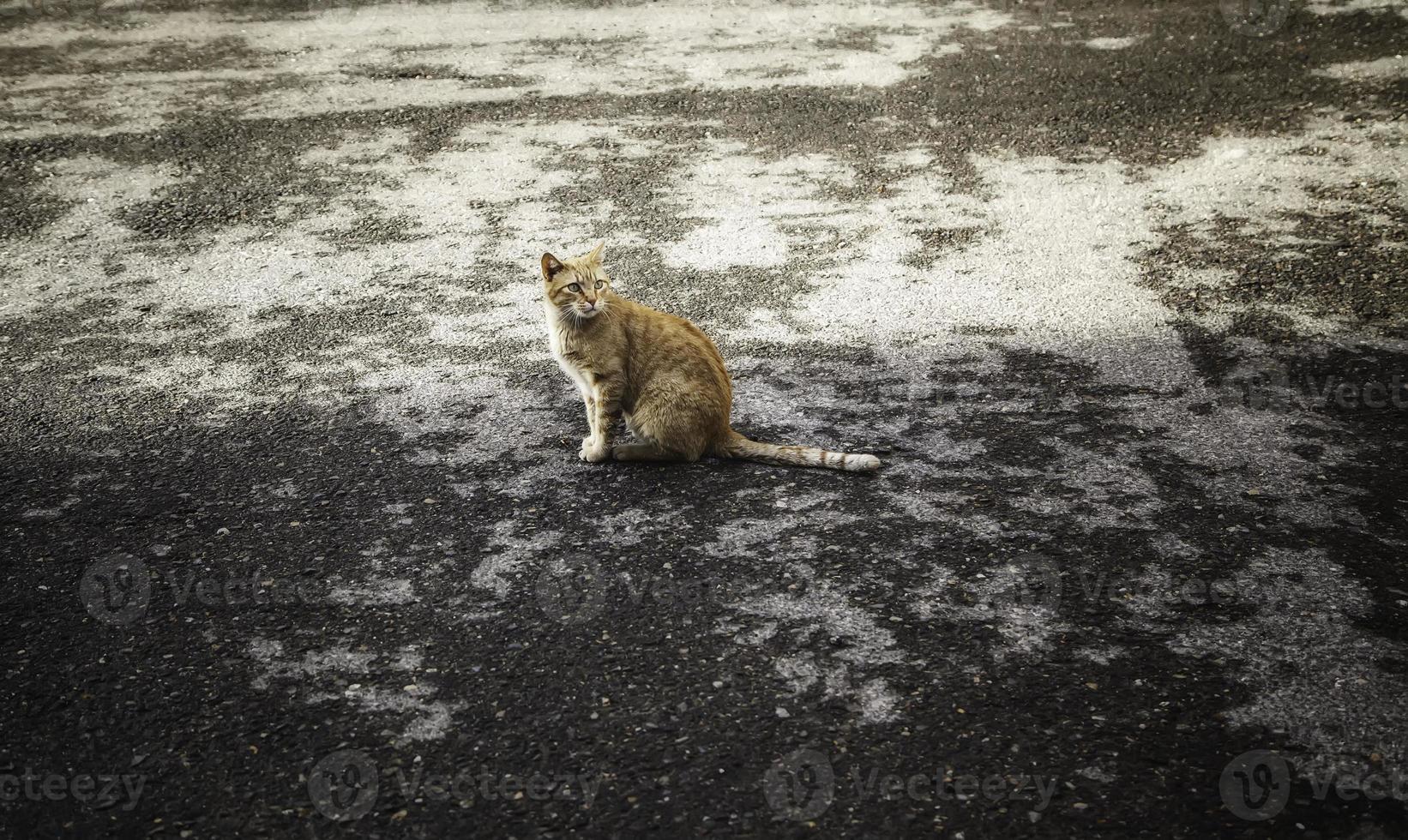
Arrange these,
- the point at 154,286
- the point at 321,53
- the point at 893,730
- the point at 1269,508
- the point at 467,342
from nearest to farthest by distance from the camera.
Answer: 1. the point at 893,730
2. the point at 1269,508
3. the point at 467,342
4. the point at 154,286
5. the point at 321,53

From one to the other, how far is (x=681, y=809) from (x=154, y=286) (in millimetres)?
4925

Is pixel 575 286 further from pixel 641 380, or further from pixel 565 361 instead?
pixel 641 380

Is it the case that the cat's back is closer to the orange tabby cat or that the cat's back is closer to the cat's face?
the orange tabby cat

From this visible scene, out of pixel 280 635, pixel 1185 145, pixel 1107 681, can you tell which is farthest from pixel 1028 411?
pixel 1185 145

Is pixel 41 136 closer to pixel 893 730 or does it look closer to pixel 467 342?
pixel 467 342

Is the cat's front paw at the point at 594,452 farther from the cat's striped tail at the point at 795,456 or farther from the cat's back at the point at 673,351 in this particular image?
the cat's striped tail at the point at 795,456

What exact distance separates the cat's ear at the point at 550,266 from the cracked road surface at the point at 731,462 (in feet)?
2.49

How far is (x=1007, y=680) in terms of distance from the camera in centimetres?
327

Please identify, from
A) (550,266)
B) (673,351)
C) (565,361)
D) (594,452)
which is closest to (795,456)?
(673,351)

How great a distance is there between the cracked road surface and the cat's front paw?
78 millimetres

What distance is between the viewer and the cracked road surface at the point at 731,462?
9.79 ft

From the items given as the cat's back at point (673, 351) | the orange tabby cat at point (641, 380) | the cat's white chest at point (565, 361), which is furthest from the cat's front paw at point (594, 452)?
the cat's back at point (673, 351)

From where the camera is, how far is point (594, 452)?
4.49 metres

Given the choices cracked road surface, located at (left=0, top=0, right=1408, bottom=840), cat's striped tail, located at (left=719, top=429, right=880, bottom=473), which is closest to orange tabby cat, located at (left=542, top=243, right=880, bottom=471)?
cat's striped tail, located at (left=719, top=429, right=880, bottom=473)
